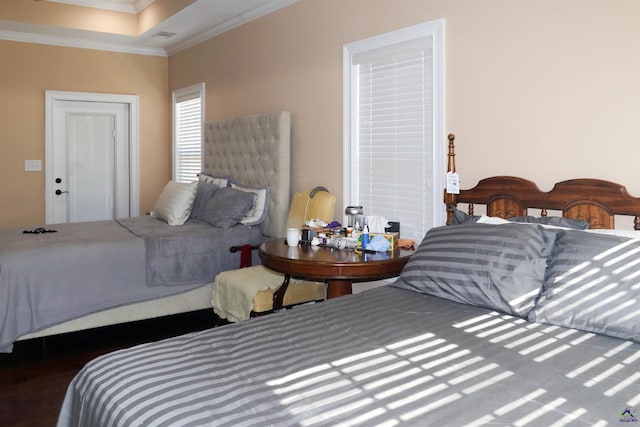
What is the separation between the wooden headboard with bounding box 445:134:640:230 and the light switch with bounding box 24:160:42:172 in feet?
15.2

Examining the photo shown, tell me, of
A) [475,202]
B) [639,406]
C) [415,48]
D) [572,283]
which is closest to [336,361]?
[639,406]

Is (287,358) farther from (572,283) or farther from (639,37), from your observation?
(639,37)

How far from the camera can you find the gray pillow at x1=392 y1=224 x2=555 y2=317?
1.95 m

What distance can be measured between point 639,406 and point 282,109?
3.39 meters

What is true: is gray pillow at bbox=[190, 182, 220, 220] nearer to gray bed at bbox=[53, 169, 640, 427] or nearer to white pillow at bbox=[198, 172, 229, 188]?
white pillow at bbox=[198, 172, 229, 188]

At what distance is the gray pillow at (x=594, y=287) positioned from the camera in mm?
1677

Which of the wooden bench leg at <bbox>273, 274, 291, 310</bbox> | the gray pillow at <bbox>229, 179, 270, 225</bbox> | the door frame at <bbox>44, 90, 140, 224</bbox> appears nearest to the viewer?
the wooden bench leg at <bbox>273, 274, 291, 310</bbox>

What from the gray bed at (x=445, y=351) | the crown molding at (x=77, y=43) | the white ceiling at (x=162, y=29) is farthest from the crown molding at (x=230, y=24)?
the gray bed at (x=445, y=351)

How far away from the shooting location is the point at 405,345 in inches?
65.9

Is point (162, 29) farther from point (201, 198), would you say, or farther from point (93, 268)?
point (93, 268)

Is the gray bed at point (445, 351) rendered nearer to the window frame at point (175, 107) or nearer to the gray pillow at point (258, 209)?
the gray pillow at point (258, 209)

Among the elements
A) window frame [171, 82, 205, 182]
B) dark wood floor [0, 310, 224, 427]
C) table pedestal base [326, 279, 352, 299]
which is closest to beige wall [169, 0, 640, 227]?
table pedestal base [326, 279, 352, 299]

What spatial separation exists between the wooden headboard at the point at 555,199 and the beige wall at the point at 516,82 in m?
0.06

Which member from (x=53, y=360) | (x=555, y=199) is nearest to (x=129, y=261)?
(x=53, y=360)
